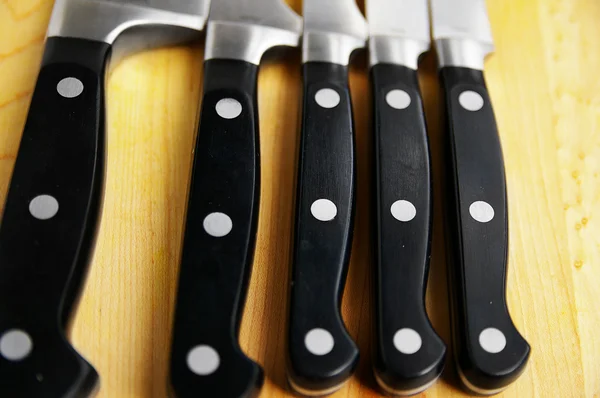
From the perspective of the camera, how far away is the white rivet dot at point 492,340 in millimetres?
627

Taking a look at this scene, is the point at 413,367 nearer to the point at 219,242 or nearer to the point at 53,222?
the point at 219,242

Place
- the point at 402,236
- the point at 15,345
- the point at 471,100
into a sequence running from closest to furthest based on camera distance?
the point at 15,345
the point at 402,236
the point at 471,100

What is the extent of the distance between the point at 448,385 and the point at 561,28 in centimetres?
56

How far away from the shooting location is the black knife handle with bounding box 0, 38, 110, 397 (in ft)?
1.87

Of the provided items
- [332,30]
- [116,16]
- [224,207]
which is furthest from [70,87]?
[332,30]

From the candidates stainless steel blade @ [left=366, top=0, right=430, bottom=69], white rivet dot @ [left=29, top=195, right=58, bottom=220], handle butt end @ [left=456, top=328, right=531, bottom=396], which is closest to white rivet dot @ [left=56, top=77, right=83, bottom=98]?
white rivet dot @ [left=29, top=195, right=58, bottom=220]

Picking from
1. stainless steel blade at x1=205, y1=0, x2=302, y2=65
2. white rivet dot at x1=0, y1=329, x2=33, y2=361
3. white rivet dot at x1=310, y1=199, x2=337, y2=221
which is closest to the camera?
white rivet dot at x1=0, y1=329, x2=33, y2=361

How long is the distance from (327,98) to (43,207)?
33 centimetres

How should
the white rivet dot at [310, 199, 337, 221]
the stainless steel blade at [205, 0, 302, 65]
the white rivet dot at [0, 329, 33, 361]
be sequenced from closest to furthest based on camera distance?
the white rivet dot at [0, 329, 33, 361] → the white rivet dot at [310, 199, 337, 221] → the stainless steel blade at [205, 0, 302, 65]

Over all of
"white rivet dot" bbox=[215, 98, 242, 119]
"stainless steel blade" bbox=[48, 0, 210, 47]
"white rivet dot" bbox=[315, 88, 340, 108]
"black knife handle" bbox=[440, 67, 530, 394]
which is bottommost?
"black knife handle" bbox=[440, 67, 530, 394]

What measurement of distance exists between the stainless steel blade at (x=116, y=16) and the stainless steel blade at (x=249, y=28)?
3 centimetres

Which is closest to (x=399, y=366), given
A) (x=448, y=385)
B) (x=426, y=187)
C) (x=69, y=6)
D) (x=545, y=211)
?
(x=448, y=385)

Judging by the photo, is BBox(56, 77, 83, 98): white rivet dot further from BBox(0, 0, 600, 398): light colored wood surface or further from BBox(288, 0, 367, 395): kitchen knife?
BBox(288, 0, 367, 395): kitchen knife

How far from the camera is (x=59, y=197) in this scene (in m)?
0.64
